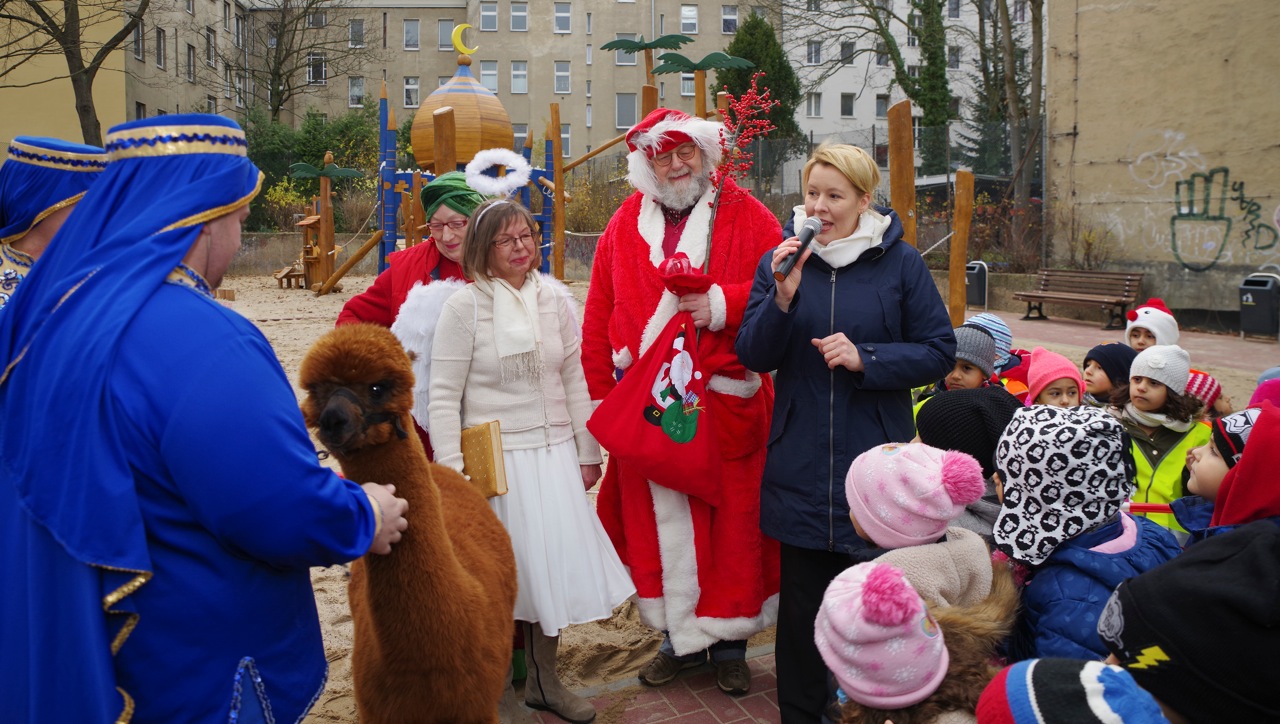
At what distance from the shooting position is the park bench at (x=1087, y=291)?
15438 millimetres

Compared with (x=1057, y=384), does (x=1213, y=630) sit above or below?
below

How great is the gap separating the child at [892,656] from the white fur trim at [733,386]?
171 centimetres

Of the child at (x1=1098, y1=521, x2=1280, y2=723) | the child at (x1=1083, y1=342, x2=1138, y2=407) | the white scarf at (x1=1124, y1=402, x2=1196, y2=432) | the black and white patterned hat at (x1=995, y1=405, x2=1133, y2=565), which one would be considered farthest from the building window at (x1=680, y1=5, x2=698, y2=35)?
the child at (x1=1098, y1=521, x2=1280, y2=723)

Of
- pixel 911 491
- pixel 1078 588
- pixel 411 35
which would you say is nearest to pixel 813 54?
pixel 411 35

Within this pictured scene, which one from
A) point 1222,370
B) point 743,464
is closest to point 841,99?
point 1222,370

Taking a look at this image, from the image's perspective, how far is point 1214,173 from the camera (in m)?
16.4

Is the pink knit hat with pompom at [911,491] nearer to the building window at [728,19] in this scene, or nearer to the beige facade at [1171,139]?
the beige facade at [1171,139]

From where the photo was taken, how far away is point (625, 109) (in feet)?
168

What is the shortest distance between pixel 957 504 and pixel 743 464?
4.56ft

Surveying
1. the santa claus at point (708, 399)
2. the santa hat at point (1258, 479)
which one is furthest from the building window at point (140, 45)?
the santa hat at point (1258, 479)

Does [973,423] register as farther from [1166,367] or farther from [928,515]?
[1166,367]

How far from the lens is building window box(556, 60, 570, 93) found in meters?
51.1

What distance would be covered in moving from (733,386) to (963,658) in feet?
6.00

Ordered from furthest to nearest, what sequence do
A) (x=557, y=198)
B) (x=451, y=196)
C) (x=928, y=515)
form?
(x=557, y=198)
(x=451, y=196)
(x=928, y=515)
